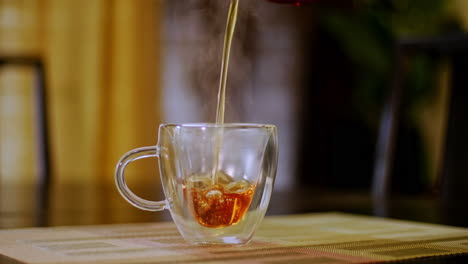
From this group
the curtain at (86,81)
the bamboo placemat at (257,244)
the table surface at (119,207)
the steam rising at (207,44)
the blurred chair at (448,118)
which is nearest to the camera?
the bamboo placemat at (257,244)

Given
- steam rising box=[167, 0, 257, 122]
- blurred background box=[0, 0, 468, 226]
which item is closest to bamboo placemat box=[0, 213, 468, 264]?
blurred background box=[0, 0, 468, 226]

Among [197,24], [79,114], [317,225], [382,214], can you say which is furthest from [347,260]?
[197,24]

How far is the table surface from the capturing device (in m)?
0.96

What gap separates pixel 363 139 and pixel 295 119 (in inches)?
14.5

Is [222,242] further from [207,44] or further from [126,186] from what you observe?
[207,44]

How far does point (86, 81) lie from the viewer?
3.18m

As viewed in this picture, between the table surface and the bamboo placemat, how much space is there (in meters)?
0.10

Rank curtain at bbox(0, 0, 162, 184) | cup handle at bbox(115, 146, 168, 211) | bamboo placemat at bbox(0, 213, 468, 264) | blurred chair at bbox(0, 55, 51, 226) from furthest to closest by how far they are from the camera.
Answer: curtain at bbox(0, 0, 162, 184) < blurred chair at bbox(0, 55, 51, 226) < cup handle at bbox(115, 146, 168, 211) < bamboo placemat at bbox(0, 213, 468, 264)

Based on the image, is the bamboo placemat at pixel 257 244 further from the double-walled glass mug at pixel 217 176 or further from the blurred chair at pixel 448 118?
the blurred chair at pixel 448 118

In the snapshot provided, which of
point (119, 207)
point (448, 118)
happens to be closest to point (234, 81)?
point (448, 118)

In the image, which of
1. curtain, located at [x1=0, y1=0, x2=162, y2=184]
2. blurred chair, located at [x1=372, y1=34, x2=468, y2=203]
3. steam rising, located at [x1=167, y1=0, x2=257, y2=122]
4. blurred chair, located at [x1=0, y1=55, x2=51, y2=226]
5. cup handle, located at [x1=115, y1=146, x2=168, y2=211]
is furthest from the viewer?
steam rising, located at [x1=167, y1=0, x2=257, y2=122]

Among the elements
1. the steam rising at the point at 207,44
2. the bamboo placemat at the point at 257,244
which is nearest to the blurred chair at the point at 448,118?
the bamboo placemat at the point at 257,244

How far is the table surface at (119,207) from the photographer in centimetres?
96

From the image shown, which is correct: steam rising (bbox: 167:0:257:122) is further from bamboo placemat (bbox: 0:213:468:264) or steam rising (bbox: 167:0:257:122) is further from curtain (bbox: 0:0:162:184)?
bamboo placemat (bbox: 0:213:468:264)
